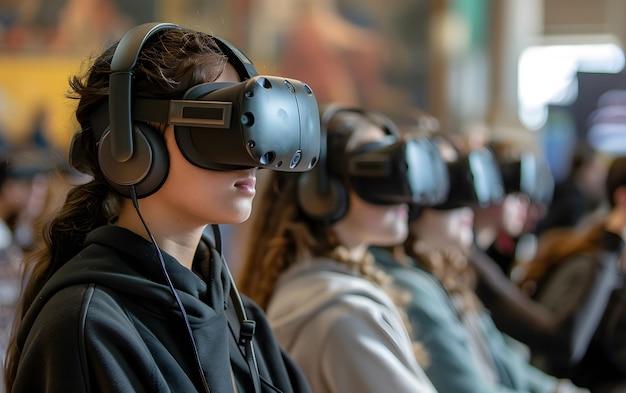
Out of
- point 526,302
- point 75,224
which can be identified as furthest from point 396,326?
point 526,302

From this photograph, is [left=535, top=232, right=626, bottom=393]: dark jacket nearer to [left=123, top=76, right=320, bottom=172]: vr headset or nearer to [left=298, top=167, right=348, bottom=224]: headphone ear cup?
[left=298, top=167, right=348, bottom=224]: headphone ear cup

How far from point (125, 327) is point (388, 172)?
1014 millimetres

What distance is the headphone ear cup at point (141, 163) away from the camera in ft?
4.30

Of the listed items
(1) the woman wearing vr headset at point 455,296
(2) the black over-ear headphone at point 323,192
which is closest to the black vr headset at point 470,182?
(1) the woman wearing vr headset at point 455,296

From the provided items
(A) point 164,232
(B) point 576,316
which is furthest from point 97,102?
(B) point 576,316

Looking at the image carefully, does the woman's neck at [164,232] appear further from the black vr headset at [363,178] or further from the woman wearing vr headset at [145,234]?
the black vr headset at [363,178]

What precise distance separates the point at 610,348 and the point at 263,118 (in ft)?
7.68

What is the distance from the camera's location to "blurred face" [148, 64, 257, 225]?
1.34 m

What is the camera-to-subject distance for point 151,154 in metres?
1.31

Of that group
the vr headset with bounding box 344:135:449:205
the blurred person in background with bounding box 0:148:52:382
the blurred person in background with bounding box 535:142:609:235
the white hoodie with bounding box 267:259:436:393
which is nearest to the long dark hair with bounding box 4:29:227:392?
the white hoodie with bounding box 267:259:436:393

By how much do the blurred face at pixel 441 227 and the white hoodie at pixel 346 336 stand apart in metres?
0.66

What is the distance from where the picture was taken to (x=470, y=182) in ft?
8.68

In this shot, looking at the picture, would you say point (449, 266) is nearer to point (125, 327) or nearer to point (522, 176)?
point (522, 176)

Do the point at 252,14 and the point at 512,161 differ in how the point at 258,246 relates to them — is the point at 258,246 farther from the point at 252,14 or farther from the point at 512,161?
the point at 252,14
